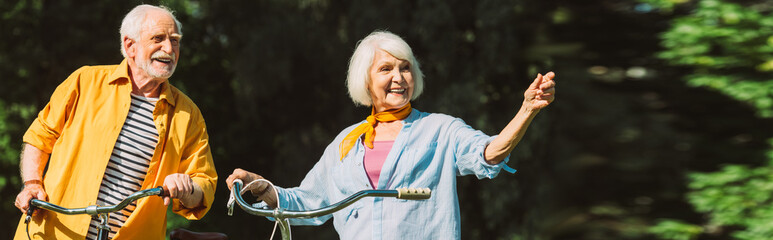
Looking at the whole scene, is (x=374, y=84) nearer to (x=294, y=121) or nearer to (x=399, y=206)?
(x=399, y=206)

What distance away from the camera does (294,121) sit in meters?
15.8

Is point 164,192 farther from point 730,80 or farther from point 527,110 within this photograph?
point 730,80

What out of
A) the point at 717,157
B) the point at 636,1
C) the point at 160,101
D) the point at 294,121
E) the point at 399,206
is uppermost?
the point at 294,121

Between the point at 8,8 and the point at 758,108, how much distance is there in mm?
11783

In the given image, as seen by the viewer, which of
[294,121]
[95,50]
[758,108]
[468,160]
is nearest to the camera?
[468,160]

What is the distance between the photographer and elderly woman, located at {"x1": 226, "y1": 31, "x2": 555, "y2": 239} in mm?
3848

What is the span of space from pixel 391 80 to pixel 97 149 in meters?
1.25

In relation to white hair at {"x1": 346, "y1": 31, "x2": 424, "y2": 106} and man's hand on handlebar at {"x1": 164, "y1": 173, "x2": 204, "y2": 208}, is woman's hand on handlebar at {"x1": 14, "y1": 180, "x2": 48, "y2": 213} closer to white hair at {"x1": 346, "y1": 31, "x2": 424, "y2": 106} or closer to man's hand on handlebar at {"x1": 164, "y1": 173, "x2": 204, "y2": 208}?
man's hand on handlebar at {"x1": 164, "y1": 173, "x2": 204, "y2": 208}

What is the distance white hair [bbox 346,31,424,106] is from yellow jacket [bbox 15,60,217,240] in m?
0.71

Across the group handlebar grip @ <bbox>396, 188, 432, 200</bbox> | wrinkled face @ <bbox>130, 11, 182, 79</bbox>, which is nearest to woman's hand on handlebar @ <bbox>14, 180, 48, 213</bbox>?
wrinkled face @ <bbox>130, 11, 182, 79</bbox>

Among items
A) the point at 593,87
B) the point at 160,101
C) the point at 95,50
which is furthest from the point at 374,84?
the point at 95,50

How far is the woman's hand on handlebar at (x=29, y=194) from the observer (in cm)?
386

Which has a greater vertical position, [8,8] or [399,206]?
[8,8]

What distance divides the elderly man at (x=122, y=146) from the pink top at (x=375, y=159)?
2.19 feet
